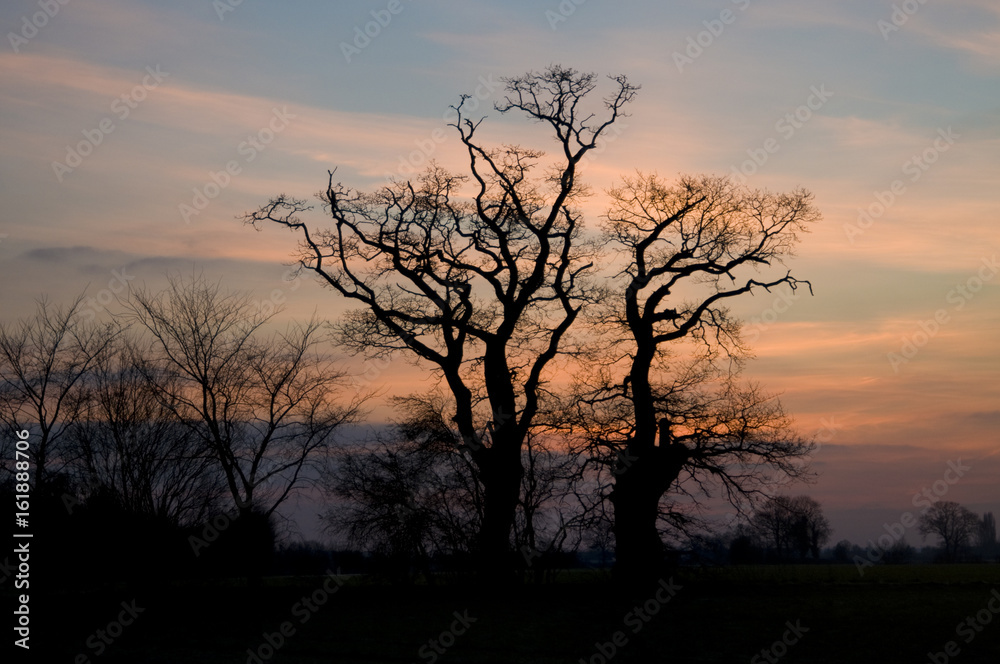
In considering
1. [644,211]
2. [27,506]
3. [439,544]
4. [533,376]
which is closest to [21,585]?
[27,506]

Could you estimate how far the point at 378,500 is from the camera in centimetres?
2764

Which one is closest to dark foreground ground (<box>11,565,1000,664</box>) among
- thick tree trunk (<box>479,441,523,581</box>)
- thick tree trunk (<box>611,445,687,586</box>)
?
thick tree trunk (<box>611,445,687,586</box>)

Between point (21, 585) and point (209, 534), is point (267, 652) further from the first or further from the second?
point (21, 585)

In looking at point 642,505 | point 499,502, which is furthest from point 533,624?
point 642,505

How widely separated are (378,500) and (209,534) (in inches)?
196

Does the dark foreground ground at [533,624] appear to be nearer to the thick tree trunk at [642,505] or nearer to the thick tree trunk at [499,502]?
the thick tree trunk at [642,505]

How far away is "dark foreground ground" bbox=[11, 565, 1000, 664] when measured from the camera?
1625 centimetres

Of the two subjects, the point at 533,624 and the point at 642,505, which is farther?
the point at 642,505

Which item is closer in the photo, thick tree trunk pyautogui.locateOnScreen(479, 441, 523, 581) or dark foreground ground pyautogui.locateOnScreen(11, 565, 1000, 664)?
dark foreground ground pyautogui.locateOnScreen(11, 565, 1000, 664)

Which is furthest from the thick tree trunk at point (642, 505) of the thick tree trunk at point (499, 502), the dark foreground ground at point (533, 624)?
the thick tree trunk at point (499, 502)

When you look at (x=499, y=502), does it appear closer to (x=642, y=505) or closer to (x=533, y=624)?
(x=642, y=505)

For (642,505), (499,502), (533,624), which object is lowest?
(533,624)

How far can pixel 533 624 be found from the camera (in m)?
19.9

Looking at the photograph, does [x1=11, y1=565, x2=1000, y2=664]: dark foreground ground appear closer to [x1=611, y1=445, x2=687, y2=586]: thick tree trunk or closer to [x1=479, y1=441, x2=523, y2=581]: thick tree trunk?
[x1=611, y1=445, x2=687, y2=586]: thick tree trunk
